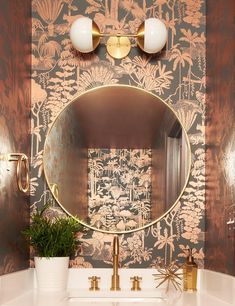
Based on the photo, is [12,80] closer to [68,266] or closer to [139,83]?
[139,83]

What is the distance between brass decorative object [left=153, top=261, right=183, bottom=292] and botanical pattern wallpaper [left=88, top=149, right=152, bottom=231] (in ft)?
0.74

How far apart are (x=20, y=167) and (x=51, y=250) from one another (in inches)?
15.7

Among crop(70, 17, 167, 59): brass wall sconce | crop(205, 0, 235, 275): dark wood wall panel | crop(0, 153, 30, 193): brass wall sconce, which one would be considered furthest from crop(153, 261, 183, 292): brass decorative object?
crop(70, 17, 167, 59): brass wall sconce

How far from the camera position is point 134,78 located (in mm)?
2615

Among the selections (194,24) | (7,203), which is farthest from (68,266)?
(194,24)

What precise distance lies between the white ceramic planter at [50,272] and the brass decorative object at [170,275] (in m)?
0.43

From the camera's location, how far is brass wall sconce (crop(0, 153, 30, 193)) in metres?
2.17

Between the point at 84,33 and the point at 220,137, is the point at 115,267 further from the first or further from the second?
the point at 84,33

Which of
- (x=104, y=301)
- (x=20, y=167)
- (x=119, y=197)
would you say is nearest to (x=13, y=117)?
(x=20, y=167)

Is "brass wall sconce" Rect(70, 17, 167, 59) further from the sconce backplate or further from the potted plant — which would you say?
the potted plant

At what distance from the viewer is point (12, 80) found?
2.26 metres

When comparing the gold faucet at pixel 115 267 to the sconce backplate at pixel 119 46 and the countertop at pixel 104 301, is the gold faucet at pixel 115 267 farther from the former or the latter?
the sconce backplate at pixel 119 46

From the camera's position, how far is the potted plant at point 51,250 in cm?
237

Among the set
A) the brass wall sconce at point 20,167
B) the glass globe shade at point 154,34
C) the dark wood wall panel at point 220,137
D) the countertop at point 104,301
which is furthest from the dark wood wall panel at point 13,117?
the dark wood wall panel at point 220,137
